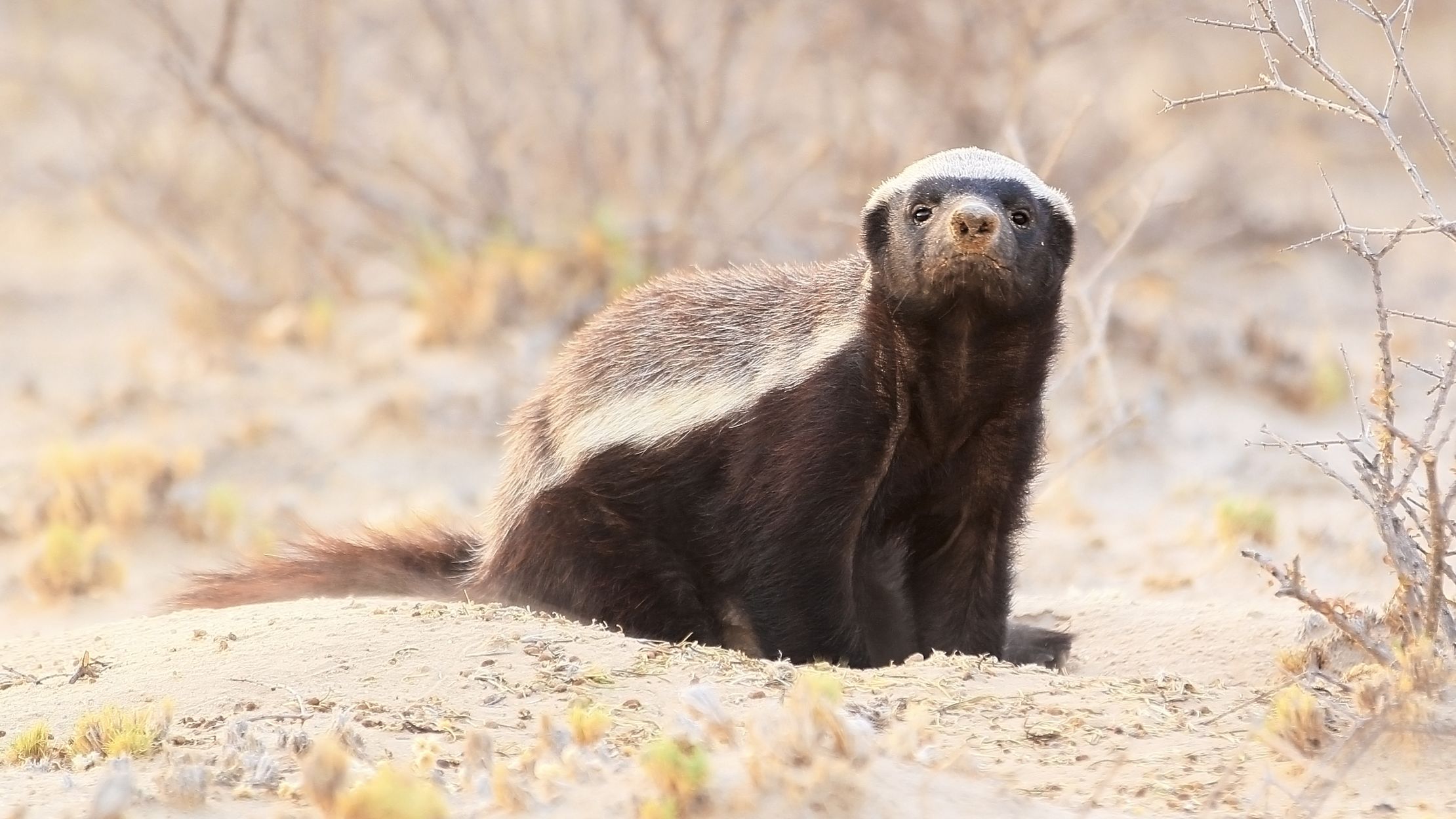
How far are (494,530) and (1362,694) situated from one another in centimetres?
273

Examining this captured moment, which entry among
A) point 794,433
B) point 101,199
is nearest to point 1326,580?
point 794,433

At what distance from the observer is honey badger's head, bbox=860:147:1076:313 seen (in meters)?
4.08

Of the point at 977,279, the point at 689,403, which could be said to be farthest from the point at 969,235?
the point at 689,403

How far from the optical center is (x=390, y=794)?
2.40m

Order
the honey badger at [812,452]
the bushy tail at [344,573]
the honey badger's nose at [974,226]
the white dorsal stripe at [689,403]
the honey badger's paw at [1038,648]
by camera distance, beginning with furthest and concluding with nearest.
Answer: the bushy tail at [344,573] → the honey badger's paw at [1038,648] → the white dorsal stripe at [689,403] → the honey badger at [812,452] → the honey badger's nose at [974,226]

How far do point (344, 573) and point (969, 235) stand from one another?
92.1 inches

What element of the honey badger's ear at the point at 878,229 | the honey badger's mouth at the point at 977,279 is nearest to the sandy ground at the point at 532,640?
the honey badger's mouth at the point at 977,279

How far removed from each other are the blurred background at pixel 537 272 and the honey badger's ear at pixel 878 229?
195cm

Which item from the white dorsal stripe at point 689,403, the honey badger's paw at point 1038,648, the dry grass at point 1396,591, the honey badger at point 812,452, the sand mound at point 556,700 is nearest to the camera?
the sand mound at point 556,700

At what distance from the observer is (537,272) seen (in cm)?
891

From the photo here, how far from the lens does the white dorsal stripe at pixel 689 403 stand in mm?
4465

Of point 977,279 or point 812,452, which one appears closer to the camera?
point 977,279

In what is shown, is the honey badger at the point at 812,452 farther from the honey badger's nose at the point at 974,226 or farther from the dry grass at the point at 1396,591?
the dry grass at the point at 1396,591

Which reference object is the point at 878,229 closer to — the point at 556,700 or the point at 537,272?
the point at 556,700
